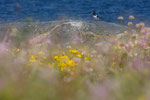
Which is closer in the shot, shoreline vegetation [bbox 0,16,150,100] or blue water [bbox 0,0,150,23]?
shoreline vegetation [bbox 0,16,150,100]

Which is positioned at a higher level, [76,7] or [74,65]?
[74,65]

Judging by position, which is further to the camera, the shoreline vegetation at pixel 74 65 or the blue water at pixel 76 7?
the blue water at pixel 76 7

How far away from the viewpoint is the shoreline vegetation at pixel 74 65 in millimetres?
1896

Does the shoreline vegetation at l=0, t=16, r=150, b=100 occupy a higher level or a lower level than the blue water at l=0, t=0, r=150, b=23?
higher

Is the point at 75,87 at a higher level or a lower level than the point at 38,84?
lower

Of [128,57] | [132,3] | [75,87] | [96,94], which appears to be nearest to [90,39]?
[128,57]

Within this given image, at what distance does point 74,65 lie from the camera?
158 inches

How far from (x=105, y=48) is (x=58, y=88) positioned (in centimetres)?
204

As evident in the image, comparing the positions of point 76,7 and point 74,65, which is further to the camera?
point 76,7

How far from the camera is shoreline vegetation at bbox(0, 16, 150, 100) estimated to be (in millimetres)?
1896

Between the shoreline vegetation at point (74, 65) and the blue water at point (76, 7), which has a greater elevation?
the shoreline vegetation at point (74, 65)

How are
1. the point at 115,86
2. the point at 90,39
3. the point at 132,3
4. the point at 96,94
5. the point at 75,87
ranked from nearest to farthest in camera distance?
the point at 96,94
the point at 115,86
the point at 75,87
the point at 90,39
the point at 132,3

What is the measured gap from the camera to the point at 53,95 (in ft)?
6.44

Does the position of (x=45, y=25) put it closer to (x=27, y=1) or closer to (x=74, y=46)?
(x=74, y=46)
